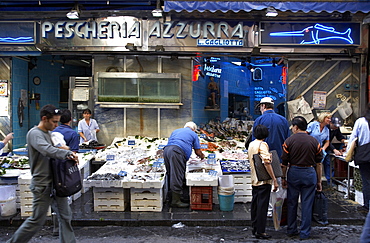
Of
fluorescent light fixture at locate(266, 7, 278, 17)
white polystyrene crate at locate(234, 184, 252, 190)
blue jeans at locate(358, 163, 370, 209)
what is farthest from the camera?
fluorescent light fixture at locate(266, 7, 278, 17)

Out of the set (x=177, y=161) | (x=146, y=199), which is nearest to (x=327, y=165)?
(x=177, y=161)

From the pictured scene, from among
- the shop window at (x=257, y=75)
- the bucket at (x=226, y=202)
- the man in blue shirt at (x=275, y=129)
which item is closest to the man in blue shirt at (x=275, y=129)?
the man in blue shirt at (x=275, y=129)

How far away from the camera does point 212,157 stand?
8.24 metres

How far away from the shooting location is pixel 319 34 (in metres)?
9.73

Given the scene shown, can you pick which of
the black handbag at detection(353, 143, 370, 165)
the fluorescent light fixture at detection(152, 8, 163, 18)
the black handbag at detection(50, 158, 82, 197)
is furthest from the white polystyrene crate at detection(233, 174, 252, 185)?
the fluorescent light fixture at detection(152, 8, 163, 18)

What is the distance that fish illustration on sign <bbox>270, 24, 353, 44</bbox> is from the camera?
970 cm

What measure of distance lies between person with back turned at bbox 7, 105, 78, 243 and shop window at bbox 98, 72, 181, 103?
5435 mm

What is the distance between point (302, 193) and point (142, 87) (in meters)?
5.87

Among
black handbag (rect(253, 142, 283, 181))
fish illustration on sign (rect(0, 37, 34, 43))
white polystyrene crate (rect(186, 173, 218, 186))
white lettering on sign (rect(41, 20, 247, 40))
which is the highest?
white lettering on sign (rect(41, 20, 247, 40))

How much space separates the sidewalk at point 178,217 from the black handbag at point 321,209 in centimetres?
23

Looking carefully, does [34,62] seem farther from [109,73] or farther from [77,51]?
[109,73]

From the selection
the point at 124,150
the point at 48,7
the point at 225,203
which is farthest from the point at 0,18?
the point at 225,203

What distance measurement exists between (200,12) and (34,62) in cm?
629

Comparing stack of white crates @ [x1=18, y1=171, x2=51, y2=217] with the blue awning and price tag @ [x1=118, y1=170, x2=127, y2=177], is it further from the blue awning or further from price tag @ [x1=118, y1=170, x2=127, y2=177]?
the blue awning
